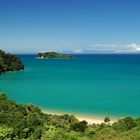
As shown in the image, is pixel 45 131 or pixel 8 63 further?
pixel 8 63

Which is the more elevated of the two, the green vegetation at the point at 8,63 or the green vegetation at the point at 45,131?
the green vegetation at the point at 45,131

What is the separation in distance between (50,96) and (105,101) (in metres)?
8.69

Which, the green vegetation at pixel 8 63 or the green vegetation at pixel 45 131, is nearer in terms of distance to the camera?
the green vegetation at pixel 45 131

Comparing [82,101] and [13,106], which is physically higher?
[13,106]

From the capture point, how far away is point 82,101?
49.5 meters

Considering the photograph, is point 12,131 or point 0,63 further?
point 0,63

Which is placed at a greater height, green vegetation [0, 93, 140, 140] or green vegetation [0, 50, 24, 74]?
green vegetation [0, 93, 140, 140]

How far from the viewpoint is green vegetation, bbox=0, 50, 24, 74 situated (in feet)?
318

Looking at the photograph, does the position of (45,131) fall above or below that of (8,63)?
→ above

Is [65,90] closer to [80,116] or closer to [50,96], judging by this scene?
[50,96]

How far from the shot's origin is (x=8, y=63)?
336ft

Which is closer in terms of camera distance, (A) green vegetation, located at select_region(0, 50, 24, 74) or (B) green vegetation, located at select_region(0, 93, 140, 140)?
(B) green vegetation, located at select_region(0, 93, 140, 140)

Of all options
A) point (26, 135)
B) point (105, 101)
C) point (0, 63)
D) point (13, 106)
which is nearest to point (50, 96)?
point (105, 101)

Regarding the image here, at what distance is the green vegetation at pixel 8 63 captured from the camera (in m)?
97.0
